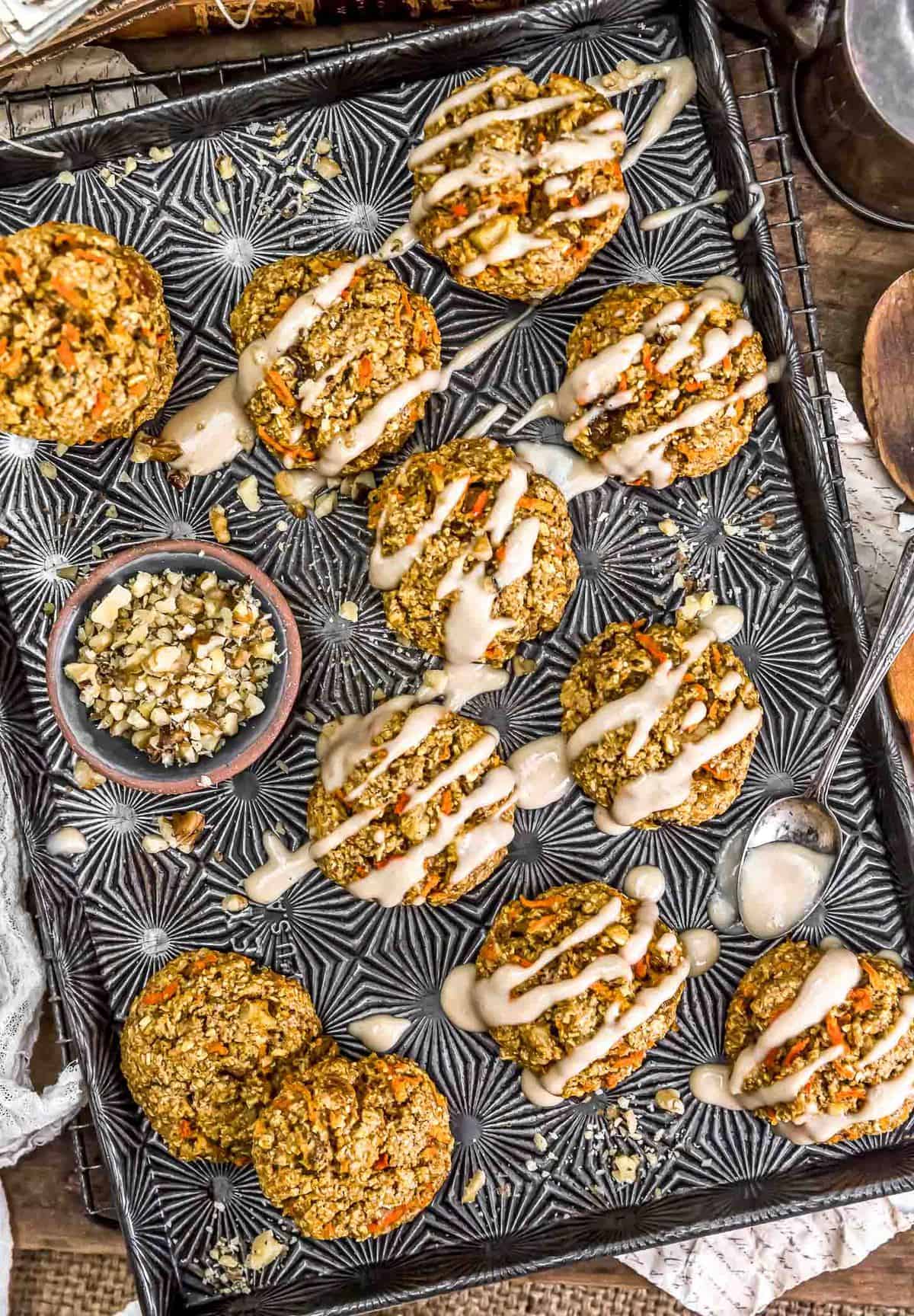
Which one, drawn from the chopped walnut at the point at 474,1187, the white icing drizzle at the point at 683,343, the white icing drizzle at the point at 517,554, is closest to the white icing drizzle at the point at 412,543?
the white icing drizzle at the point at 517,554

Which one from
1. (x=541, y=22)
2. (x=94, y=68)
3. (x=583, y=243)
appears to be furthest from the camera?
(x=94, y=68)

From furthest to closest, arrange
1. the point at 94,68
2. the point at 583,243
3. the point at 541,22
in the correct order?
the point at 94,68 < the point at 541,22 < the point at 583,243

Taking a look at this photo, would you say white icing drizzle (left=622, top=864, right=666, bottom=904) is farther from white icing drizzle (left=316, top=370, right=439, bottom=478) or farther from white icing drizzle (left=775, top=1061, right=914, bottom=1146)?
white icing drizzle (left=316, top=370, right=439, bottom=478)

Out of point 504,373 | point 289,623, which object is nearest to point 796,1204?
point 289,623

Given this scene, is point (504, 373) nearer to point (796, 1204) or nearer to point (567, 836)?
point (567, 836)

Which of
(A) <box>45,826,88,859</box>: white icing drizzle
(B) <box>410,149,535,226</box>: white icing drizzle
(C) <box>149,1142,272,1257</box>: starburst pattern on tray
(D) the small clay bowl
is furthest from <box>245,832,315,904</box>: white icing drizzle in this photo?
(B) <box>410,149,535,226</box>: white icing drizzle

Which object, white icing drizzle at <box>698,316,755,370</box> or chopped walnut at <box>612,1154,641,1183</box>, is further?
chopped walnut at <box>612,1154,641,1183</box>
